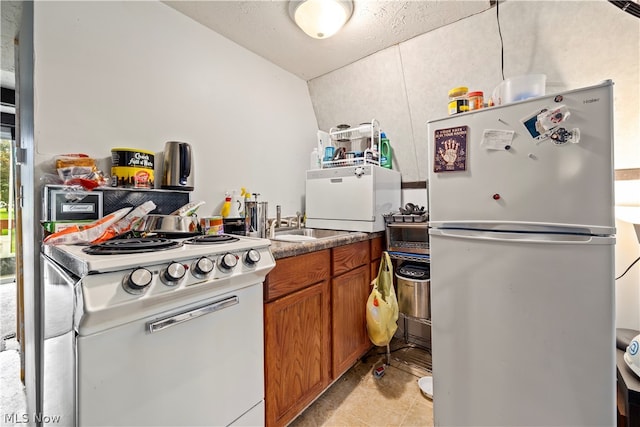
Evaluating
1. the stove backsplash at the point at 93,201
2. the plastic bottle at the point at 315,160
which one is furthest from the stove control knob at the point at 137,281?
the plastic bottle at the point at 315,160

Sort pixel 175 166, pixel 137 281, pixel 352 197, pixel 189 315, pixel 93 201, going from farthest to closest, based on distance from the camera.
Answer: pixel 352 197 → pixel 175 166 → pixel 93 201 → pixel 189 315 → pixel 137 281

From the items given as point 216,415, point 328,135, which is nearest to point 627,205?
point 328,135

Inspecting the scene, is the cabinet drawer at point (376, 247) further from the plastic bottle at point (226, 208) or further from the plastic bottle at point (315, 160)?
the plastic bottle at point (226, 208)

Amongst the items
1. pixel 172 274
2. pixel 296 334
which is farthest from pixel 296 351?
pixel 172 274

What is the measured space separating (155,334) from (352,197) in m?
1.53

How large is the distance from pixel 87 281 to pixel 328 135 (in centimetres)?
214

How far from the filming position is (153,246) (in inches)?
35.7

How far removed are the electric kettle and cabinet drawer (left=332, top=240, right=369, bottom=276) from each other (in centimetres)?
100

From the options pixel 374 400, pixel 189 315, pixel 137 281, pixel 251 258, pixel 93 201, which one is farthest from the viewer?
pixel 374 400

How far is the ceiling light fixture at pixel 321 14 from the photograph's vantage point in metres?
1.45

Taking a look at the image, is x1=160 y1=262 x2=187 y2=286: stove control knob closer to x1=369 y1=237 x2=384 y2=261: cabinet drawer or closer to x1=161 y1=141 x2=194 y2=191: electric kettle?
x1=161 y1=141 x2=194 y2=191: electric kettle

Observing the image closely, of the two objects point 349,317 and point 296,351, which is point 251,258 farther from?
point 349,317

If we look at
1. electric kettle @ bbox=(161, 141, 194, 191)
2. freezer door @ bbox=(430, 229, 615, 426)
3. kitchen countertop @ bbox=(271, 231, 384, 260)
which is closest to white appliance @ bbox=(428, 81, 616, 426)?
freezer door @ bbox=(430, 229, 615, 426)

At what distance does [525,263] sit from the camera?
44.3 inches
